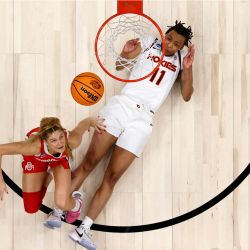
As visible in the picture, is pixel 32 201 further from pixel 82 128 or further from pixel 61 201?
pixel 82 128

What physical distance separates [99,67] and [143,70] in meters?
0.30

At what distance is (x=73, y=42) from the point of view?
108 inches

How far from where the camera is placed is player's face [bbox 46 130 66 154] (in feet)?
7.22

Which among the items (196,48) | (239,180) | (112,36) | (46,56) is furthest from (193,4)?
(239,180)

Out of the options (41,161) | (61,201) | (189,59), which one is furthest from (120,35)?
(61,201)

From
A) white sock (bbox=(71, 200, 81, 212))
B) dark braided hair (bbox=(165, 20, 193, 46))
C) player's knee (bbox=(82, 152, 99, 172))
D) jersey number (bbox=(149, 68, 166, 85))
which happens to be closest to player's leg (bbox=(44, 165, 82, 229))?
white sock (bbox=(71, 200, 81, 212))

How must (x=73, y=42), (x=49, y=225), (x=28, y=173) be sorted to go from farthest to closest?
(x=73, y=42), (x=49, y=225), (x=28, y=173)

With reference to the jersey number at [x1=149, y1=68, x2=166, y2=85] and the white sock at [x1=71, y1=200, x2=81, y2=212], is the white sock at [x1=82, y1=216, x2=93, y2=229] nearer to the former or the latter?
the white sock at [x1=71, y1=200, x2=81, y2=212]

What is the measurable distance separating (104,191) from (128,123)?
17.2 inches

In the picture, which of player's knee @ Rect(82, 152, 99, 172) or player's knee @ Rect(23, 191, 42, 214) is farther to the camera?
player's knee @ Rect(82, 152, 99, 172)

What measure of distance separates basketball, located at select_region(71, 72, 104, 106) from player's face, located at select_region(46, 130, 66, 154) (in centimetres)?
49

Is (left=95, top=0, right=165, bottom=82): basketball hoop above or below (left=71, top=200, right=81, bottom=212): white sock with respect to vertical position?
above

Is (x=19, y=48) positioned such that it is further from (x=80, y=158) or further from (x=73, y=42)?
(x=80, y=158)

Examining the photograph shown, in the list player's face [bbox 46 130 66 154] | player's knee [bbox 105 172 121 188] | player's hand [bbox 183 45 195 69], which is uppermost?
player's hand [bbox 183 45 195 69]
